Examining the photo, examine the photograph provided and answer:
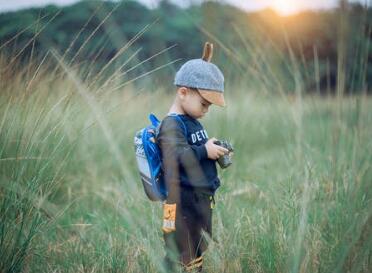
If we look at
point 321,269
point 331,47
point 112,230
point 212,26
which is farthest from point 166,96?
point 331,47

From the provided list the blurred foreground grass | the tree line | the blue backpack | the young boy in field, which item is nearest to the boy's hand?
the young boy in field

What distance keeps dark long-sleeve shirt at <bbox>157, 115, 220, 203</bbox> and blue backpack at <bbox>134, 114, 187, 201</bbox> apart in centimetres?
3

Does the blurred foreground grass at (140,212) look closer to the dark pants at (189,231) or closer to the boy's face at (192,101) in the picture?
the dark pants at (189,231)

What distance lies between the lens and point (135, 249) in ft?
7.98

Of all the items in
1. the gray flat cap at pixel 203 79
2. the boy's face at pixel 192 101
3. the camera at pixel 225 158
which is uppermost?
the gray flat cap at pixel 203 79

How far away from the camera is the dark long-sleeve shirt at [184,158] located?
2092 mm

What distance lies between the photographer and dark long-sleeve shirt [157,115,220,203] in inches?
82.4

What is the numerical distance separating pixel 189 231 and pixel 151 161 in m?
0.32

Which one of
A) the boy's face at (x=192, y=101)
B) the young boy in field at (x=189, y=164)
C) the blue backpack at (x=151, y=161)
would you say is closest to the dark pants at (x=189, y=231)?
→ the young boy in field at (x=189, y=164)

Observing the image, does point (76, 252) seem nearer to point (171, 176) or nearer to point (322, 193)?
point (171, 176)

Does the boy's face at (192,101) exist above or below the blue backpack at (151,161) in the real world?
above

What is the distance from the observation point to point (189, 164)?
6.86 ft

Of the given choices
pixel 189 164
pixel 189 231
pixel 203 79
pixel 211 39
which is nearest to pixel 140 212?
pixel 189 231

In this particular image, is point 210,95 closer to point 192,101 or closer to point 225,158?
point 192,101
